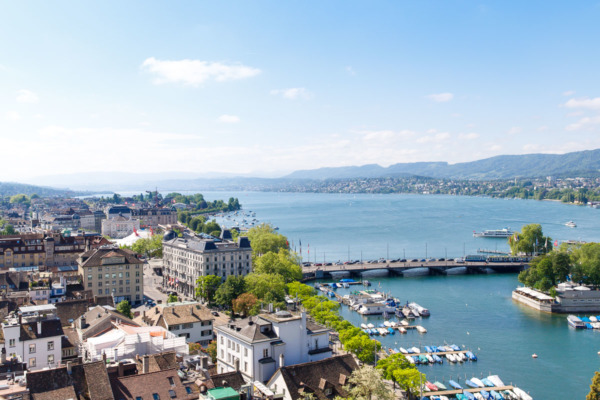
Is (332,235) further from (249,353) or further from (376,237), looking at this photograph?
(249,353)

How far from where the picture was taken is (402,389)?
124 feet

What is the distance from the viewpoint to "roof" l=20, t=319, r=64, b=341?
30.2 metres

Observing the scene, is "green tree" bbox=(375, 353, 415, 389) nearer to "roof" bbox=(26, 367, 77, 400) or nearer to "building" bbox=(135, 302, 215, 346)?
"building" bbox=(135, 302, 215, 346)

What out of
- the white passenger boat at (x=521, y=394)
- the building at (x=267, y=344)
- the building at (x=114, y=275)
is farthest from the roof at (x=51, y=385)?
the building at (x=114, y=275)

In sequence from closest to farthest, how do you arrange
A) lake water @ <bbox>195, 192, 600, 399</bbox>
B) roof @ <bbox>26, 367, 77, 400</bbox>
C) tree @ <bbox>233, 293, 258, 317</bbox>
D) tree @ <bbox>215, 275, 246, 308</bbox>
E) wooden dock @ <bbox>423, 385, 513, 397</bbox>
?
roof @ <bbox>26, 367, 77, 400</bbox>, wooden dock @ <bbox>423, 385, 513, 397</bbox>, lake water @ <bbox>195, 192, 600, 399</bbox>, tree @ <bbox>233, 293, 258, 317</bbox>, tree @ <bbox>215, 275, 246, 308</bbox>

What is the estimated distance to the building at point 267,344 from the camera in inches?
1171

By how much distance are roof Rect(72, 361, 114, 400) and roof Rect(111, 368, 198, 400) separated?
48 centimetres

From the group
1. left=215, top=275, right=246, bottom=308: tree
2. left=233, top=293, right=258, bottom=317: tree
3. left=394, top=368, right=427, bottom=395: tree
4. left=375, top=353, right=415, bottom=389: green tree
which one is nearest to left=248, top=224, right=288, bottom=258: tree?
left=215, top=275, right=246, bottom=308: tree

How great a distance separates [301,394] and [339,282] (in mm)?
61426

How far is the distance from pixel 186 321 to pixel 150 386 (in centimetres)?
1962

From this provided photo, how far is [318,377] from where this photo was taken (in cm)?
2789

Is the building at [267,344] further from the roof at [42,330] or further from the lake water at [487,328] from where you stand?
the lake water at [487,328]

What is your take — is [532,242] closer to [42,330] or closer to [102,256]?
[102,256]

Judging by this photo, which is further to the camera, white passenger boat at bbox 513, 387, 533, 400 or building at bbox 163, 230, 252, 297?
building at bbox 163, 230, 252, 297
